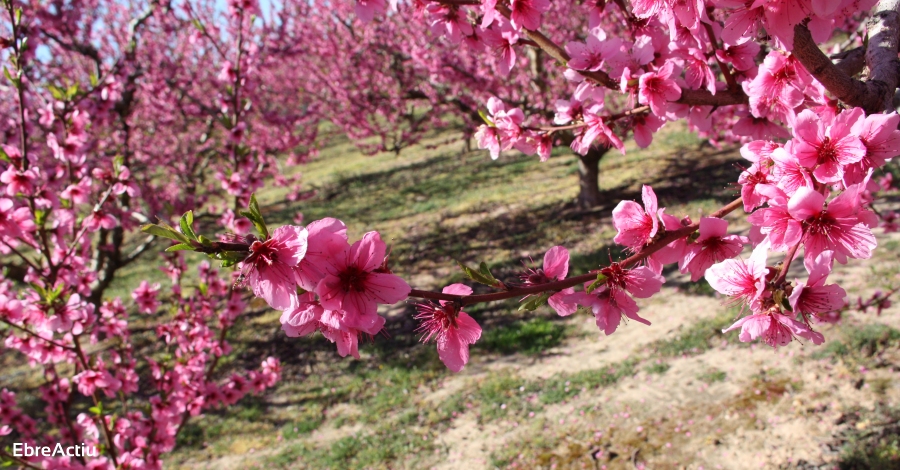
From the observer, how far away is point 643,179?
10.4 metres

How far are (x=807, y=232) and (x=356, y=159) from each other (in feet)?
60.2

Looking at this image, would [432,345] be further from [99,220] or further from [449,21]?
[449,21]

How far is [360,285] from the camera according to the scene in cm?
113

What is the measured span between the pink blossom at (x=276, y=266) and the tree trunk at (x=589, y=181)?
8.20m

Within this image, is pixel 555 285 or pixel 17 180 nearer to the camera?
pixel 555 285

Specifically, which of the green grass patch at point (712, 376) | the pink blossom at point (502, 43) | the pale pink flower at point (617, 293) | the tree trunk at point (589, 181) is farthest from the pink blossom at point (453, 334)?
the tree trunk at point (589, 181)

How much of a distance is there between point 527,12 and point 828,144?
38.6 inches

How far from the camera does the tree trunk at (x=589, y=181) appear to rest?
29.3ft

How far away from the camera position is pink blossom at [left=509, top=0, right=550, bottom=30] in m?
1.79

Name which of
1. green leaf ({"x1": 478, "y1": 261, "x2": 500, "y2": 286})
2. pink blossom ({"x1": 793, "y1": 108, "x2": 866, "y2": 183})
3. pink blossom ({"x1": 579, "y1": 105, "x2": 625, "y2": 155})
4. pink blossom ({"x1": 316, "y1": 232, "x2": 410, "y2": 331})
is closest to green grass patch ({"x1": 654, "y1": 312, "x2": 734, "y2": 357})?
pink blossom ({"x1": 579, "y1": 105, "x2": 625, "y2": 155})

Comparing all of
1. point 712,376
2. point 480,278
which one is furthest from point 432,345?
point 480,278

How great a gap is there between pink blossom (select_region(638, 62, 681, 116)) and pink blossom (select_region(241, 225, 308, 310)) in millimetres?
1147

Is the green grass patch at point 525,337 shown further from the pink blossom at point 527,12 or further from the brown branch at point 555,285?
the brown branch at point 555,285

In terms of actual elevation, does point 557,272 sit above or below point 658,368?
above
